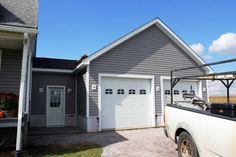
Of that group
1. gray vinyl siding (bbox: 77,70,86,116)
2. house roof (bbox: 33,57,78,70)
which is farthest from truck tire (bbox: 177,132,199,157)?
house roof (bbox: 33,57,78,70)

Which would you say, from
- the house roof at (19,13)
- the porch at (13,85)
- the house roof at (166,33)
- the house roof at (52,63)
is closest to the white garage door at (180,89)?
the house roof at (166,33)

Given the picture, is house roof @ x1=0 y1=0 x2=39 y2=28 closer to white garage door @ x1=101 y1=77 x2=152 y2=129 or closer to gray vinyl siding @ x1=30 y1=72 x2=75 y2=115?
white garage door @ x1=101 y1=77 x2=152 y2=129

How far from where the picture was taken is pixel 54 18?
13016mm

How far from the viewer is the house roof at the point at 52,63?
1304 cm

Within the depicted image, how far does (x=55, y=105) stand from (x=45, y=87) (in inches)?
46.9

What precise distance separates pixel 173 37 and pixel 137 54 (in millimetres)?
2537

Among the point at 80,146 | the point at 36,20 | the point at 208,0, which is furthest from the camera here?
the point at 208,0

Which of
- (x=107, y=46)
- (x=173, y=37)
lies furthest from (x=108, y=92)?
(x=173, y=37)

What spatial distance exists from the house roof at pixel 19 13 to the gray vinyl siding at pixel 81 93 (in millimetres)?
4570

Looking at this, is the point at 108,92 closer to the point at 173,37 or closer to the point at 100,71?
the point at 100,71

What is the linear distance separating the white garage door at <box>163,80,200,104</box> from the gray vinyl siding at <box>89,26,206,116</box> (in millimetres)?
537

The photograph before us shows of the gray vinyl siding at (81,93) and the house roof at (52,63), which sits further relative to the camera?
the house roof at (52,63)

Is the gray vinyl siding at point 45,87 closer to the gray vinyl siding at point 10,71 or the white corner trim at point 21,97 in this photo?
the gray vinyl siding at point 10,71

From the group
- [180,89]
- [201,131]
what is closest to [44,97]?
[180,89]
